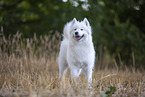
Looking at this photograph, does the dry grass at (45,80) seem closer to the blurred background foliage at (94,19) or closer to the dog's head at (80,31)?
Answer: the dog's head at (80,31)

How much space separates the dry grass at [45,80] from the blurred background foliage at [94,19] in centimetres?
204

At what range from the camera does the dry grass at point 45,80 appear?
8.20ft

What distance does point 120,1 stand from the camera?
729 cm

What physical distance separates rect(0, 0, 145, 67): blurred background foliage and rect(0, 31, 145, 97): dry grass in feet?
6.68

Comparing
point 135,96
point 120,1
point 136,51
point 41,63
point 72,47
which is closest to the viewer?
point 135,96

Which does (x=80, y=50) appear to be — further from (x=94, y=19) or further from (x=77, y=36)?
(x=94, y=19)

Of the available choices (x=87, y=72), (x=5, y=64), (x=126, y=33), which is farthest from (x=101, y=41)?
(x=5, y=64)

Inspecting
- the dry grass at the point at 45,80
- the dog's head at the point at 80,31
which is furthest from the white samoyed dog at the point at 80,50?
the dry grass at the point at 45,80

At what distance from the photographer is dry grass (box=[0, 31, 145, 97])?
8.20ft

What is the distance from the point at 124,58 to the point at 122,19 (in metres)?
2.08

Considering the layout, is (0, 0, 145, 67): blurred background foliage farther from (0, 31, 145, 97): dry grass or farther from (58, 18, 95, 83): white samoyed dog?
(58, 18, 95, 83): white samoyed dog

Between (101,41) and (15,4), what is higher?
(15,4)

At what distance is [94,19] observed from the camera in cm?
686

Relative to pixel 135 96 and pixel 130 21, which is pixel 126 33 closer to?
pixel 130 21
